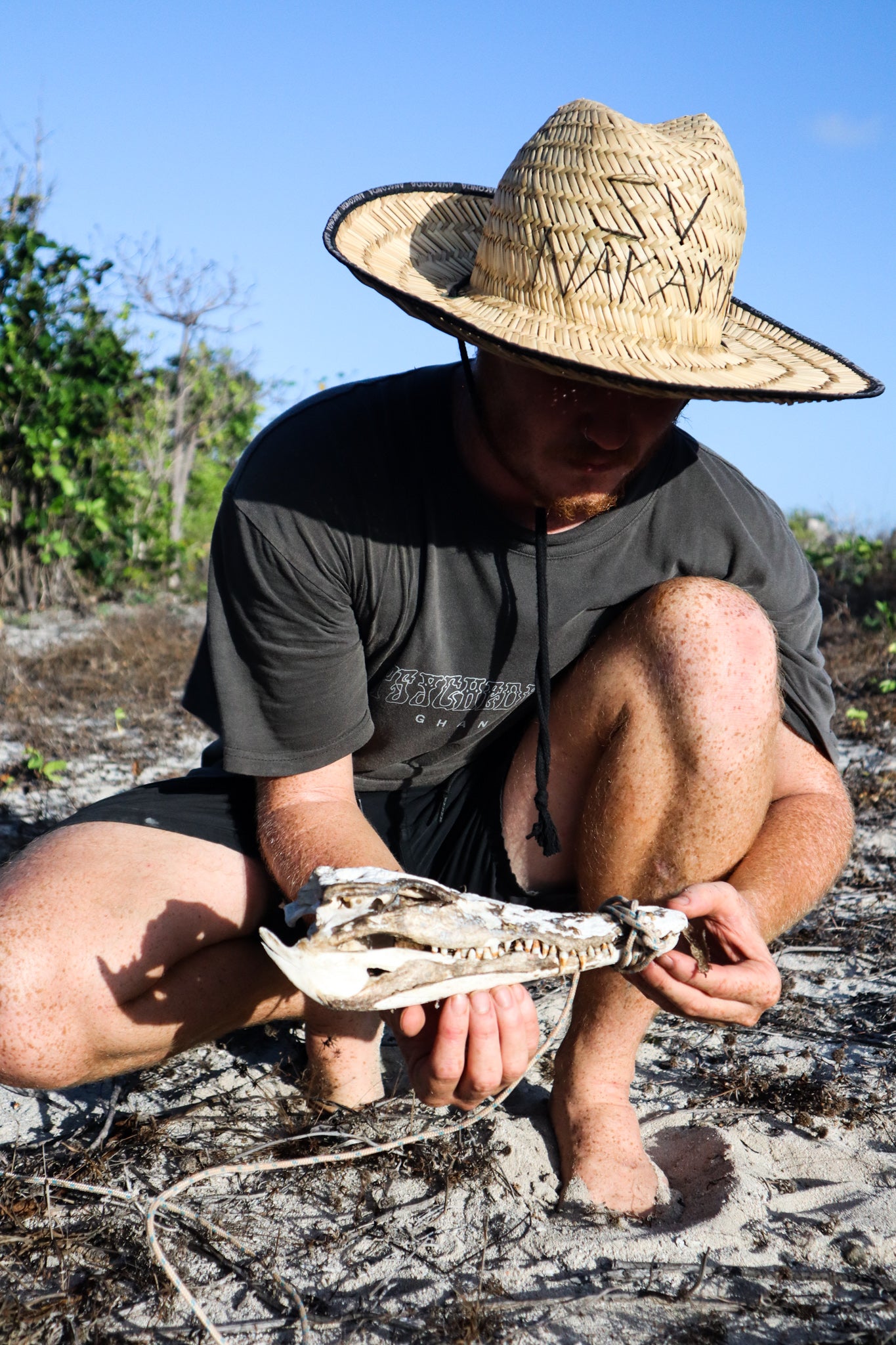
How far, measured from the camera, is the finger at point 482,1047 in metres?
1.47

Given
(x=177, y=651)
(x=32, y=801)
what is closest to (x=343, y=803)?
(x=32, y=801)

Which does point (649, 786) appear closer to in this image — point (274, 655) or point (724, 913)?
point (724, 913)

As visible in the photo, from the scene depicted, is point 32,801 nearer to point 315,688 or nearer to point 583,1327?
point 315,688

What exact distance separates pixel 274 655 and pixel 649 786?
75 centimetres

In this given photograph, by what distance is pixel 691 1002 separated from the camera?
1673 millimetres

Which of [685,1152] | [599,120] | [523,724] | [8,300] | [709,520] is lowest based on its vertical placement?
[685,1152]

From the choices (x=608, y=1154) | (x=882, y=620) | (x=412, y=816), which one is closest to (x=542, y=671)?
(x=412, y=816)

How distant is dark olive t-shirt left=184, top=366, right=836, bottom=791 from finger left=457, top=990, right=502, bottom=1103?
611 millimetres

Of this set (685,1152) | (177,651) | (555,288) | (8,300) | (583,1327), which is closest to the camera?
(583,1327)

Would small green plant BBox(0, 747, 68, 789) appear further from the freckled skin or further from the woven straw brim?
the woven straw brim

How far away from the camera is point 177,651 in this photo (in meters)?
5.98

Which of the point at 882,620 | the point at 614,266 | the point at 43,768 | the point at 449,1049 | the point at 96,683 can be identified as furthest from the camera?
the point at 882,620

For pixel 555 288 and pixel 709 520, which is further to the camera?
pixel 709 520

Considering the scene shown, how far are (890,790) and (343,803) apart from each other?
8.26ft
